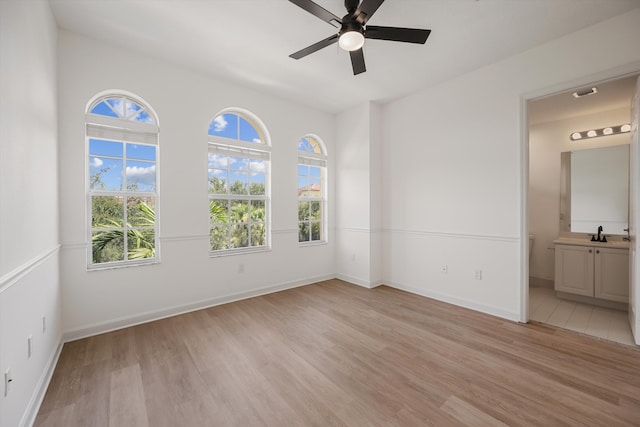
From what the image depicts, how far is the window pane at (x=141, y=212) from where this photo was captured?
3.17m

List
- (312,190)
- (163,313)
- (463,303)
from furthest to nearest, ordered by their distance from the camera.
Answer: (312,190) → (463,303) → (163,313)

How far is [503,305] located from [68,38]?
5565 millimetres

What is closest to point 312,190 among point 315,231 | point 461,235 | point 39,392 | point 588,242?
point 315,231

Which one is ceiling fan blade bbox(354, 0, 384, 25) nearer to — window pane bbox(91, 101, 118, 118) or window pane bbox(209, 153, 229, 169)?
window pane bbox(209, 153, 229, 169)

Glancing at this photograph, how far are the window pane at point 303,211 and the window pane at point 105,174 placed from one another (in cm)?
257

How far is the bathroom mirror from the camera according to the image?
378 cm

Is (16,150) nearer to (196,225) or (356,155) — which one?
(196,225)

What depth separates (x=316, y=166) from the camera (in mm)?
4957

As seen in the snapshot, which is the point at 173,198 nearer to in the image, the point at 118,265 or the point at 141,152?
the point at 141,152

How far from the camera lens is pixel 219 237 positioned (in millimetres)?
3863

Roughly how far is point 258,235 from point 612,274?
4.84 metres

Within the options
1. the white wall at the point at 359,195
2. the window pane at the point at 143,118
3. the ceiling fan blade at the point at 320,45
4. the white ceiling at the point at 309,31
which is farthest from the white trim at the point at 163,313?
the ceiling fan blade at the point at 320,45

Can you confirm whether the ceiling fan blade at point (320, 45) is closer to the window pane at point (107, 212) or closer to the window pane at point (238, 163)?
the window pane at point (238, 163)

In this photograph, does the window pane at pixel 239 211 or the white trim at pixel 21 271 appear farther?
the window pane at pixel 239 211
